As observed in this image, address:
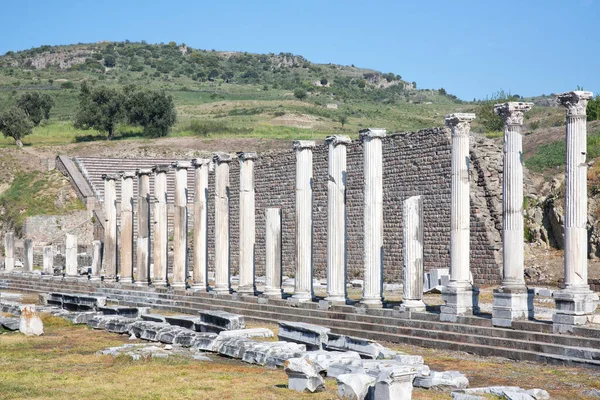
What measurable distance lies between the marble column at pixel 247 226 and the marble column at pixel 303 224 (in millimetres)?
2516

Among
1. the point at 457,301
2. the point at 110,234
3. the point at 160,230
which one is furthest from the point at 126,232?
the point at 457,301

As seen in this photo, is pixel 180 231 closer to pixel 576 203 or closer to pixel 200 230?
pixel 200 230

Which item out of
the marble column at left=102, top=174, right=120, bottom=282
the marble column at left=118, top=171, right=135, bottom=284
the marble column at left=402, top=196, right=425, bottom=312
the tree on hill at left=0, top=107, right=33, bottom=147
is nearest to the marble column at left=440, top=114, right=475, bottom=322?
the marble column at left=402, top=196, right=425, bottom=312

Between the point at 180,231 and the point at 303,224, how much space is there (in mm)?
7067

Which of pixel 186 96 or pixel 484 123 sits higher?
pixel 186 96

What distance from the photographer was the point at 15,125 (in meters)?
66.1

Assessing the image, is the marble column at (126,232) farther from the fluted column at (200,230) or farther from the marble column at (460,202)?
the marble column at (460,202)

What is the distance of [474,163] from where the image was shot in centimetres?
2991

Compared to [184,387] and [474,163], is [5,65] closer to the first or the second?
[474,163]

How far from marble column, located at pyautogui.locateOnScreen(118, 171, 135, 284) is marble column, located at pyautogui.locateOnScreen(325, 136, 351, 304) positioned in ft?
39.4

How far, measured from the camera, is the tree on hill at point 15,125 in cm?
6600

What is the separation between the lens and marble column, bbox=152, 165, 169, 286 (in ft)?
98.0

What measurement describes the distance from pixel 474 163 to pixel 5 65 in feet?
413

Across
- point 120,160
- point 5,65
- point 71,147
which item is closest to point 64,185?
point 120,160
